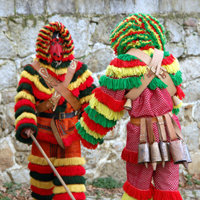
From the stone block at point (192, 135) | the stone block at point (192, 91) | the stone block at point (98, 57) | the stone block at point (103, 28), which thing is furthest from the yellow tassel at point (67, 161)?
the stone block at point (192, 91)

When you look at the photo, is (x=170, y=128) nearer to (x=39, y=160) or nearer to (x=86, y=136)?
(x=86, y=136)

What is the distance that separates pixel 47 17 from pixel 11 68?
77 centimetres

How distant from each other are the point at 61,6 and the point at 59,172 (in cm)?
209

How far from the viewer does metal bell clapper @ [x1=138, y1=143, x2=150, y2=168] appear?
7.76 ft

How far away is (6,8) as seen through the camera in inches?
157

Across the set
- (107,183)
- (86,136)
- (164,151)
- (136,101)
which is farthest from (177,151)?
(107,183)

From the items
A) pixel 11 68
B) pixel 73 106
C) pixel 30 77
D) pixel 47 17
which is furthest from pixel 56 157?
pixel 47 17

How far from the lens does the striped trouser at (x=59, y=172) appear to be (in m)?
3.15

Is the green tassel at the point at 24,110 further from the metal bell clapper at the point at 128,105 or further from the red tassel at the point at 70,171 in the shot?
the metal bell clapper at the point at 128,105

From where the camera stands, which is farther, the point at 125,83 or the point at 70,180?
the point at 70,180

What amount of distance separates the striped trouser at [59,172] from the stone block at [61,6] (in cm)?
173

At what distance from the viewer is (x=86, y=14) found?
423 centimetres

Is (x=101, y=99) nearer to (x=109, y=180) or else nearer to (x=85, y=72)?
(x=85, y=72)

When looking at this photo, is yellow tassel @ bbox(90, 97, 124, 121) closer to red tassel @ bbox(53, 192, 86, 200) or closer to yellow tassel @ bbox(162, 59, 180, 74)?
yellow tassel @ bbox(162, 59, 180, 74)
